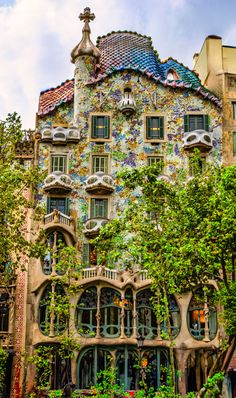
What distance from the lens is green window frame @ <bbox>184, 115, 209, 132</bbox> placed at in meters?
36.9

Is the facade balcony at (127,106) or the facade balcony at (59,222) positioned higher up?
the facade balcony at (127,106)

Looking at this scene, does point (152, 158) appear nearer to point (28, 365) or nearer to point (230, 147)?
point (230, 147)

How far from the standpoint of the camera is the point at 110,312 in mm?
32094

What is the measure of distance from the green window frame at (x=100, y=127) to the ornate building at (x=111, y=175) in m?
0.06

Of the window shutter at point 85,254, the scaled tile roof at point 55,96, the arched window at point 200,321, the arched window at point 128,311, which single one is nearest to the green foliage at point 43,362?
the arched window at point 128,311

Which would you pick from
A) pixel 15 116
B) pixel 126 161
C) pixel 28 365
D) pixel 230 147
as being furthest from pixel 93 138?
pixel 28 365

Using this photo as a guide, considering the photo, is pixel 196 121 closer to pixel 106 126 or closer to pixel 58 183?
pixel 106 126

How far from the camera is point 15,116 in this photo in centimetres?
2584

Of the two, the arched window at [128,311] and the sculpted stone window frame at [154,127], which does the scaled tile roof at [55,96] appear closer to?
the sculpted stone window frame at [154,127]

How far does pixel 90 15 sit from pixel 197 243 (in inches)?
880

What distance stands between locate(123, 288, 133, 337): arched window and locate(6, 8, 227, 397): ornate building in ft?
0.18

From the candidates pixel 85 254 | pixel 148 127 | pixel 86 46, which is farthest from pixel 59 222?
pixel 86 46

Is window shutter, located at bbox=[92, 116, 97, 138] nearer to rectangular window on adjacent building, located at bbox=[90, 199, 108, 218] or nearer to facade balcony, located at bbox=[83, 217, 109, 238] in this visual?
rectangular window on adjacent building, located at bbox=[90, 199, 108, 218]

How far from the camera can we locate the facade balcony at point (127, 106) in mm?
36688
